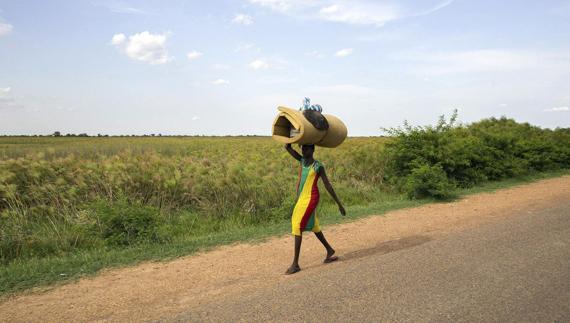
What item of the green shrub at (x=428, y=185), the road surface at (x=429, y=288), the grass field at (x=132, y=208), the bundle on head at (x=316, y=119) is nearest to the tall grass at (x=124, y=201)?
the grass field at (x=132, y=208)

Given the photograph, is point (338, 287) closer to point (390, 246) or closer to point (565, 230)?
point (390, 246)

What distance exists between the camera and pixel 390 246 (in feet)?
22.0

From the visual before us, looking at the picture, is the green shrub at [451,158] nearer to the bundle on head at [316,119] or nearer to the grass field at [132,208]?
the grass field at [132,208]

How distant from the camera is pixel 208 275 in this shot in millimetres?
5637

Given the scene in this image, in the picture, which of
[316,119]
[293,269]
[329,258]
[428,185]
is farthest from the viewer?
[428,185]

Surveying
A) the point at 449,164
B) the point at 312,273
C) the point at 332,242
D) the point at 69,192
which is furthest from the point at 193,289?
the point at 449,164

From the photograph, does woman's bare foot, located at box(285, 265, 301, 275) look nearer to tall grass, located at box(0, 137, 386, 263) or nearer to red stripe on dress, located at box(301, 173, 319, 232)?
red stripe on dress, located at box(301, 173, 319, 232)

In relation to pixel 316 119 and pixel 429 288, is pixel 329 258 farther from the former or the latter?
pixel 316 119

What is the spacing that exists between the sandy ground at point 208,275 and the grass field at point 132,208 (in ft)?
1.81

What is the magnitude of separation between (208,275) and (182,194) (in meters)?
6.02

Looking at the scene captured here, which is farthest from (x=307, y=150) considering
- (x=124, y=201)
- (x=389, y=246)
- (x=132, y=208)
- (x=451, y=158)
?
(x=451, y=158)

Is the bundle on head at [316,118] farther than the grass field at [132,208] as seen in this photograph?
No

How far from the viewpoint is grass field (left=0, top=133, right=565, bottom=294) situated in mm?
6859

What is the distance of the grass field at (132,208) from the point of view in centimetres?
686
